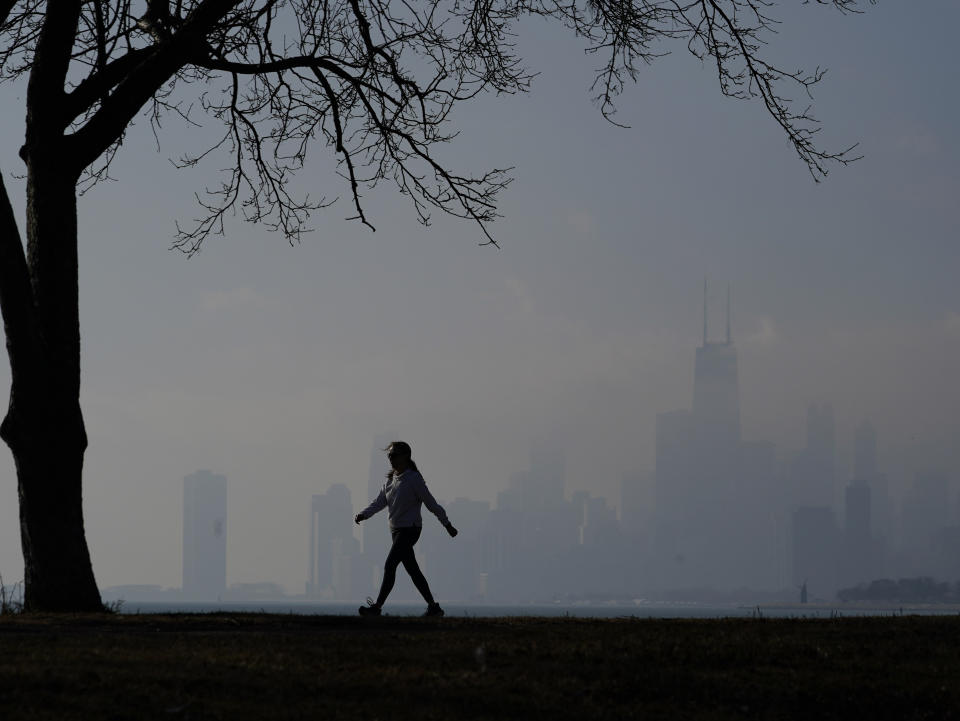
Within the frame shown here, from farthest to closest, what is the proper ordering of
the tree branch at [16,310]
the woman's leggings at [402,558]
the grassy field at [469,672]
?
the woman's leggings at [402,558] < the tree branch at [16,310] < the grassy field at [469,672]

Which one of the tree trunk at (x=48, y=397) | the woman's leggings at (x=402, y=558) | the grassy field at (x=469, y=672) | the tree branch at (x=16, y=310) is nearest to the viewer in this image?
the grassy field at (x=469, y=672)

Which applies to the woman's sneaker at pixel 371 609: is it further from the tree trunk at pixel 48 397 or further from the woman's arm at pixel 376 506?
the tree trunk at pixel 48 397

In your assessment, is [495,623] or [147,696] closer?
[147,696]

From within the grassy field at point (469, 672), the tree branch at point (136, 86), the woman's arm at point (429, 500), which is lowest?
the grassy field at point (469, 672)

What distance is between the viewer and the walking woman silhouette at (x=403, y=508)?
53.4 feet

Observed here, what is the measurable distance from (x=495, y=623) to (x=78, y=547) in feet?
18.2

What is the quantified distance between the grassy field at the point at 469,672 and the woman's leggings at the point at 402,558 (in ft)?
11.1

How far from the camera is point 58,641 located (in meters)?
11.3

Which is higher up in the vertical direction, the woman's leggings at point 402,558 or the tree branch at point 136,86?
the tree branch at point 136,86

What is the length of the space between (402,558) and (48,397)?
4756 mm

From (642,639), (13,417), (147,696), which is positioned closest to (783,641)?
(642,639)

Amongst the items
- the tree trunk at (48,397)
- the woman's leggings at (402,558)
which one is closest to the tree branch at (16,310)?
the tree trunk at (48,397)

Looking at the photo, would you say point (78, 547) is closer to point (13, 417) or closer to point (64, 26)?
point (13, 417)

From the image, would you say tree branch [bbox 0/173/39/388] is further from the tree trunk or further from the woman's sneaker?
the woman's sneaker
